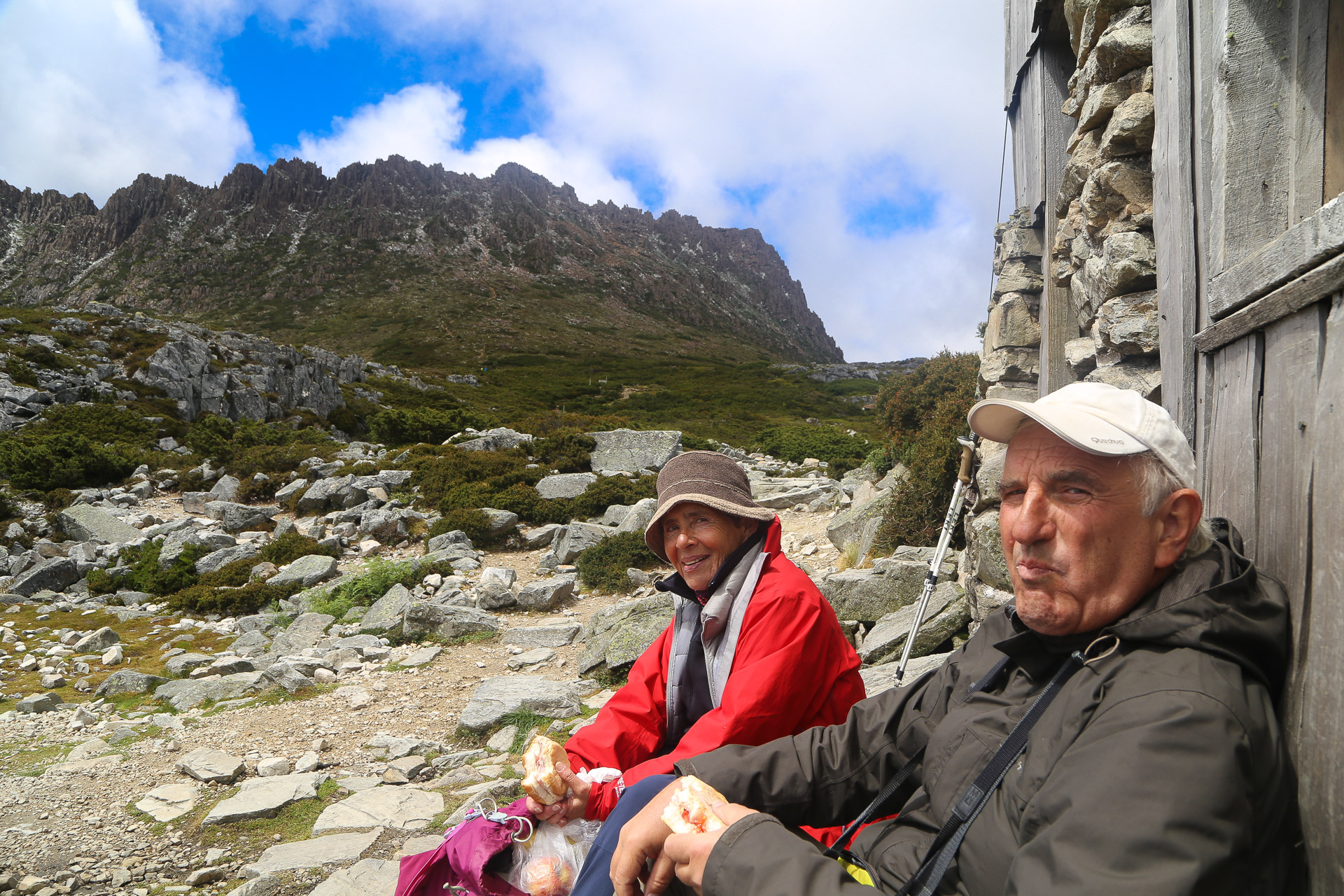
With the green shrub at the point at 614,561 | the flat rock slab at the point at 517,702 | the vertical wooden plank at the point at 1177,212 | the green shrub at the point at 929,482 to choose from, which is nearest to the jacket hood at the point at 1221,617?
the vertical wooden plank at the point at 1177,212

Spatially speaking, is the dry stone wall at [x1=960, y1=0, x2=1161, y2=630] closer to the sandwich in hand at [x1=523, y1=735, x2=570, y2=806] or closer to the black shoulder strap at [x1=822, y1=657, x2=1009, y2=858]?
the black shoulder strap at [x1=822, y1=657, x2=1009, y2=858]

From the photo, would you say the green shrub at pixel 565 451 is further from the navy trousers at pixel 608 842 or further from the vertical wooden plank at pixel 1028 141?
the navy trousers at pixel 608 842

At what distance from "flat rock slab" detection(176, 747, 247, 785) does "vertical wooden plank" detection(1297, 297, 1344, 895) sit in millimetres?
4864

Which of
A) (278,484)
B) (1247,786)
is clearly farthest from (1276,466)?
(278,484)

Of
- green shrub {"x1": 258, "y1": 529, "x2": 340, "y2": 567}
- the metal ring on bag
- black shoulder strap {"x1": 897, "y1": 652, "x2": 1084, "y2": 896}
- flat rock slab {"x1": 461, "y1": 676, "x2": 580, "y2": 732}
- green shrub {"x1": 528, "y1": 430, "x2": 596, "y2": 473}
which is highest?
green shrub {"x1": 528, "y1": 430, "x2": 596, "y2": 473}

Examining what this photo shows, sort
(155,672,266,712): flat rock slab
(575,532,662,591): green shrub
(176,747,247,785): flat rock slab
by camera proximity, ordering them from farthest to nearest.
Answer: (575,532,662,591): green shrub < (155,672,266,712): flat rock slab < (176,747,247,785): flat rock slab

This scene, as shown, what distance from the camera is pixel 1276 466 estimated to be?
153 centimetres

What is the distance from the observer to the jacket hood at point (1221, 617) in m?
1.17

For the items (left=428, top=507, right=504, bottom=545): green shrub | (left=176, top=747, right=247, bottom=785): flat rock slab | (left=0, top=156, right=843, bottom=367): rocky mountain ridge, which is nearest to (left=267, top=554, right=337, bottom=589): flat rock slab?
(left=428, top=507, right=504, bottom=545): green shrub

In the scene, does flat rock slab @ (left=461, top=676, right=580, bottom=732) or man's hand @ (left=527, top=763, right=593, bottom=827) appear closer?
man's hand @ (left=527, top=763, right=593, bottom=827)

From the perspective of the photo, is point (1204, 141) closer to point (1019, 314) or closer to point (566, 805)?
point (566, 805)

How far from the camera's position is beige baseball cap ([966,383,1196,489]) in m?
1.34

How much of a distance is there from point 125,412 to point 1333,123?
22.2m

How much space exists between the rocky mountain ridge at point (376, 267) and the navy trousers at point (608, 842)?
58869 mm
